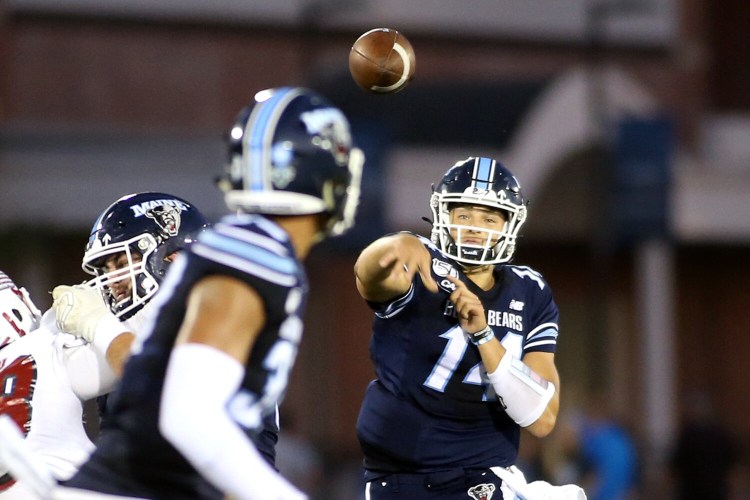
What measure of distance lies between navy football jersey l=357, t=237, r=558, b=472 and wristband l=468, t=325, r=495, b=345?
8.5 inches

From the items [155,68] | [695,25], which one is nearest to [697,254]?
[695,25]

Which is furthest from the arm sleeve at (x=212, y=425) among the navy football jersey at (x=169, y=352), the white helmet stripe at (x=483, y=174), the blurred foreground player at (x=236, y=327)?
the white helmet stripe at (x=483, y=174)

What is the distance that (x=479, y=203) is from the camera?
5.32 meters

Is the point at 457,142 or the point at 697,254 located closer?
the point at 457,142

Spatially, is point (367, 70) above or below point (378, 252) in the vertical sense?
above

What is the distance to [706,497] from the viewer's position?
1313 centimetres

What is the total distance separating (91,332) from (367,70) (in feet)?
6.42

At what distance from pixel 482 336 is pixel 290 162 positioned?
70.7 inches

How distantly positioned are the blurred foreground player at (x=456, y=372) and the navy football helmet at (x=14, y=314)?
1.19 meters


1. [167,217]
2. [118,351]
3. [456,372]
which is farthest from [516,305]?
[118,351]

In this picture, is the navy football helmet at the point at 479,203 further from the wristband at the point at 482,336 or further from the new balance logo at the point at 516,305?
the wristband at the point at 482,336

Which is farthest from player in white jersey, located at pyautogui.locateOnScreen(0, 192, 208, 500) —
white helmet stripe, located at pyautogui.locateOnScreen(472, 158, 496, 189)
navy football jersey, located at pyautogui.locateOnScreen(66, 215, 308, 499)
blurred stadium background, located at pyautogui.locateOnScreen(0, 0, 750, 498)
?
blurred stadium background, located at pyautogui.locateOnScreen(0, 0, 750, 498)

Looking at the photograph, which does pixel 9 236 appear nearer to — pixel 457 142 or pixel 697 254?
pixel 457 142

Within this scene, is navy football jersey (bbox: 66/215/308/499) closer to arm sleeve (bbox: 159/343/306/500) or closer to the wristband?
arm sleeve (bbox: 159/343/306/500)
